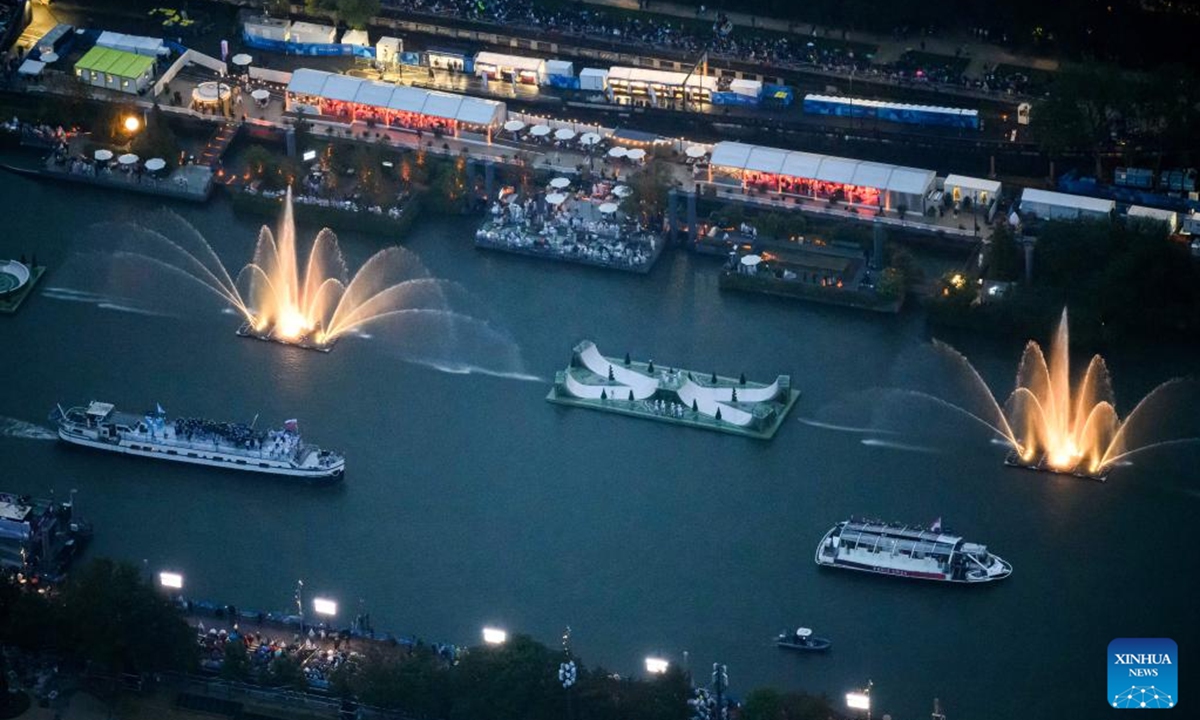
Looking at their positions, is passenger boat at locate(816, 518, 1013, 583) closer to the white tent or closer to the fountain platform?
the fountain platform

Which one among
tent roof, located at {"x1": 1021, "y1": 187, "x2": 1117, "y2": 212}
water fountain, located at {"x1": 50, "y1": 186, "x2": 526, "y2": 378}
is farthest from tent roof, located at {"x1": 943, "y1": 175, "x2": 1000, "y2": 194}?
water fountain, located at {"x1": 50, "y1": 186, "x2": 526, "y2": 378}

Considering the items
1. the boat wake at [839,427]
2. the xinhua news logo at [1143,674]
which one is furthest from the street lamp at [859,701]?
the boat wake at [839,427]

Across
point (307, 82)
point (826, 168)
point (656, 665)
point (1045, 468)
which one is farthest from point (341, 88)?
point (656, 665)

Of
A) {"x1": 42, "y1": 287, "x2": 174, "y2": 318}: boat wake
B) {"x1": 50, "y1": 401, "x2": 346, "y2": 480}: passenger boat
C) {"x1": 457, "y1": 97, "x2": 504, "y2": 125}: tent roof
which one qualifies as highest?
{"x1": 457, "y1": 97, "x2": 504, "y2": 125}: tent roof

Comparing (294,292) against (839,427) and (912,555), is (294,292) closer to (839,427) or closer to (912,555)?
(839,427)

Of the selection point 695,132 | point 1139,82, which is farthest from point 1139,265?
point 695,132

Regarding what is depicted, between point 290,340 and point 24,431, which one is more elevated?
point 290,340
